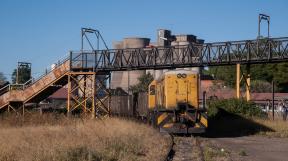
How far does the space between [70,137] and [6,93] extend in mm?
23061

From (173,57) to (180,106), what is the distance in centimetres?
1279

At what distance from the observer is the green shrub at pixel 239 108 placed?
3785 cm

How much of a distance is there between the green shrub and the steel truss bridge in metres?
3.15

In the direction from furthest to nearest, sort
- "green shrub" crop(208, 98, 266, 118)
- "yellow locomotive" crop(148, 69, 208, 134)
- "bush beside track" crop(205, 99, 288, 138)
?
"green shrub" crop(208, 98, 266, 118), "bush beside track" crop(205, 99, 288, 138), "yellow locomotive" crop(148, 69, 208, 134)

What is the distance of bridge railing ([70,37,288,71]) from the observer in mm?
38781

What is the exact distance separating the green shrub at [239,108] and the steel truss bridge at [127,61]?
3146mm

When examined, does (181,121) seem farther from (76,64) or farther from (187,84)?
(76,64)

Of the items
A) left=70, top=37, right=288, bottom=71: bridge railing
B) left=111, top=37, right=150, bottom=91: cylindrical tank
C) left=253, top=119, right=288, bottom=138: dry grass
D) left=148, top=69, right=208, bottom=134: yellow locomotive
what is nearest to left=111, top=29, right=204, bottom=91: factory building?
left=111, top=37, right=150, bottom=91: cylindrical tank

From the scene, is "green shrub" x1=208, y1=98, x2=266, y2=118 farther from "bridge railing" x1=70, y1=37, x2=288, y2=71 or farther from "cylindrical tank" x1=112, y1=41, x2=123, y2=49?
"cylindrical tank" x1=112, y1=41, x2=123, y2=49

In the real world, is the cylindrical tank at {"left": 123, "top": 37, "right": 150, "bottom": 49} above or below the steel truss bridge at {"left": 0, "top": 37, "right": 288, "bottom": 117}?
above

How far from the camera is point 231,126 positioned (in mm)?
34281

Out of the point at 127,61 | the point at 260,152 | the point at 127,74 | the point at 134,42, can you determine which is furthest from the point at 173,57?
the point at 134,42

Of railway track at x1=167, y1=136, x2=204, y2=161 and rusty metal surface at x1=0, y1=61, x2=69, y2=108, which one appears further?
rusty metal surface at x1=0, y1=61, x2=69, y2=108

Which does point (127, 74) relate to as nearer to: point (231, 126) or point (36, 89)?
point (36, 89)
